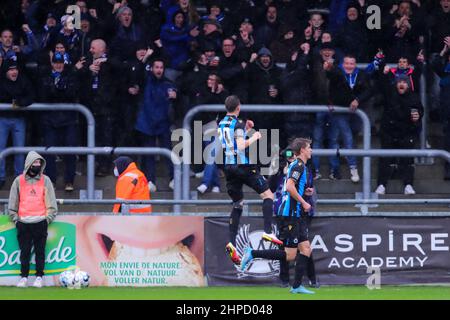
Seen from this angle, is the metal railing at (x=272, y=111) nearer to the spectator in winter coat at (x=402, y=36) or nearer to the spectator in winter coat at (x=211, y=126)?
the spectator in winter coat at (x=211, y=126)

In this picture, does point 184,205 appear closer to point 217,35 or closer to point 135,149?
point 135,149

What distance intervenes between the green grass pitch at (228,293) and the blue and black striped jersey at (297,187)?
1036mm

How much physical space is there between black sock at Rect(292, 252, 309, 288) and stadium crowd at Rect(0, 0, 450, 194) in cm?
265

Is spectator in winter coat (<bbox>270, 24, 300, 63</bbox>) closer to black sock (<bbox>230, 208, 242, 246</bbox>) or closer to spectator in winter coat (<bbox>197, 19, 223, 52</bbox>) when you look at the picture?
spectator in winter coat (<bbox>197, 19, 223, 52</bbox>)

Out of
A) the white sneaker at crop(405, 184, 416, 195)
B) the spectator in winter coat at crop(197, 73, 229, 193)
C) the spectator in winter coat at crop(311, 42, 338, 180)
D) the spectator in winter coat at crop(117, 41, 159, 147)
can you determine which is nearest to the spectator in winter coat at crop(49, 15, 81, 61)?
the spectator in winter coat at crop(117, 41, 159, 147)

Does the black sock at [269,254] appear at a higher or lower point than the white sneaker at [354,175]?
lower

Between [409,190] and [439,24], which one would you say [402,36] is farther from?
[409,190]

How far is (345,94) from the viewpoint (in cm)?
1734

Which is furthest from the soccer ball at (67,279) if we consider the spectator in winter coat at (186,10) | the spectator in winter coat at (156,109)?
the spectator in winter coat at (186,10)

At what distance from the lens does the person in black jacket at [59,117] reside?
57.5 ft

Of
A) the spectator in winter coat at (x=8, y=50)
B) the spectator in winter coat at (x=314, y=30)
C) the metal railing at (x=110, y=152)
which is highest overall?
the spectator in winter coat at (x=314, y=30)

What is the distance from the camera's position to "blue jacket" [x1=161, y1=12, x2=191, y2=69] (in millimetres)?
18938

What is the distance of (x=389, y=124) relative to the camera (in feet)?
58.2

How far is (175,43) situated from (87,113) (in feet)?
8.97
